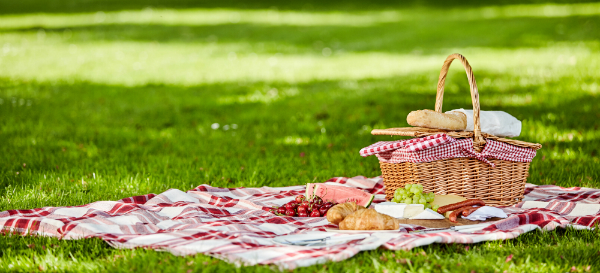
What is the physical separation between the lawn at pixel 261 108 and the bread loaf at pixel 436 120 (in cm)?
100

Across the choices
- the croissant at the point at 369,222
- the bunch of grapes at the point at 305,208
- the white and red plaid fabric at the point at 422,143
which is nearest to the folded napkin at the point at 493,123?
the white and red plaid fabric at the point at 422,143

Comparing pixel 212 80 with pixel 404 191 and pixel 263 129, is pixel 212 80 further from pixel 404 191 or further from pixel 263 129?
pixel 404 191

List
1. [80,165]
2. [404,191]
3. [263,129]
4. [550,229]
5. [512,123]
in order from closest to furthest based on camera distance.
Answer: [550,229], [404,191], [512,123], [80,165], [263,129]

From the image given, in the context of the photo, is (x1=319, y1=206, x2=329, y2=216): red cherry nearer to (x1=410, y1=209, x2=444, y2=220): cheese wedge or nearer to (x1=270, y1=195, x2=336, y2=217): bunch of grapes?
(x1=270, y1=195, x2=336, y2=217): bunch of grapes

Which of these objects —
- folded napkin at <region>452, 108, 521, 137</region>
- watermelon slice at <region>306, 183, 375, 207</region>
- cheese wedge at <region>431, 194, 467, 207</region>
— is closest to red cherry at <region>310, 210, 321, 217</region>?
watermelon slice at <region>306, 183, 375, 207</region>

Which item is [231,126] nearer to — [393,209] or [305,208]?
[305,208]

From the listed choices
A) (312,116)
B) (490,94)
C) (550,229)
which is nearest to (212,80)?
(312,116)

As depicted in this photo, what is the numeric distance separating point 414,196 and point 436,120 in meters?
0.57

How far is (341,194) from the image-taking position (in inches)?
172

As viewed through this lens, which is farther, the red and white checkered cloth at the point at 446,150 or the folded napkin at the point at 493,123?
the folded napkin at the point at 493,123

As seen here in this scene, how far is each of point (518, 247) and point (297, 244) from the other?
1.30 metres

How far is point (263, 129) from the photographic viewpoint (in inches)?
284

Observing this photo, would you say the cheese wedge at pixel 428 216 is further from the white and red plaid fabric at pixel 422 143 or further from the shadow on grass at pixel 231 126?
the shadow on grass at pixel 231 126

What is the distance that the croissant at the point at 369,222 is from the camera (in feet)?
11.8
